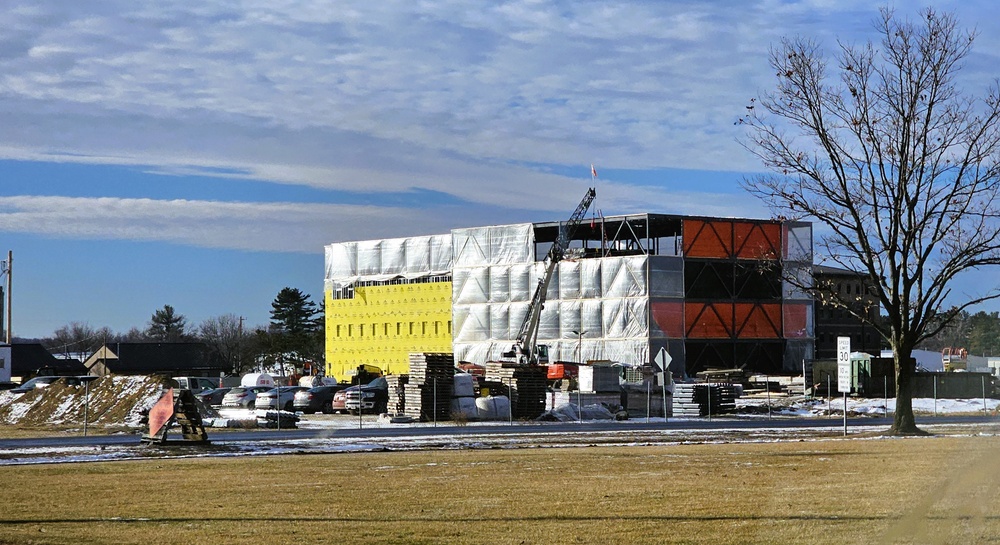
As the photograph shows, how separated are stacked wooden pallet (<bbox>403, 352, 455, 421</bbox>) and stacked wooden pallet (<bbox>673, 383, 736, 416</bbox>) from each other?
37.0ft

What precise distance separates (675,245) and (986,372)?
8429 centimetres

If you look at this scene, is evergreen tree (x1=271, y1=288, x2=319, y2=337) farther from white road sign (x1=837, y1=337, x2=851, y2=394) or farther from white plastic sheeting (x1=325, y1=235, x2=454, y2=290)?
white road sign (x1=837, y1=337, x2=851, y2=394)

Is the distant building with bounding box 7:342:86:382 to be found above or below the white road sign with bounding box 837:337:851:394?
below

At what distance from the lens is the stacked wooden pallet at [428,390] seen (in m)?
45.2

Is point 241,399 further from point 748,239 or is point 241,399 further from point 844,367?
point 748,239

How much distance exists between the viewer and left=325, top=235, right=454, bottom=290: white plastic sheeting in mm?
102562

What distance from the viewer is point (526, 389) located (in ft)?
156

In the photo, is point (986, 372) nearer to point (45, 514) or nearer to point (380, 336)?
point (45, 514)

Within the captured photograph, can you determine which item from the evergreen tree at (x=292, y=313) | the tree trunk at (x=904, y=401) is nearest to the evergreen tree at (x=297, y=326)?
the evergreen tree at (x=292, y=313)

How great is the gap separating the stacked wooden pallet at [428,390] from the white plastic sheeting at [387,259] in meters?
54.6

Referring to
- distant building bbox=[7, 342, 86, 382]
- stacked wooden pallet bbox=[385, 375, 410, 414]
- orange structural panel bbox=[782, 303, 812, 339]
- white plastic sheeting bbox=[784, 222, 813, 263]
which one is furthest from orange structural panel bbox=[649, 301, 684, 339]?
distant building bbox=[7, 342, 86, 382]

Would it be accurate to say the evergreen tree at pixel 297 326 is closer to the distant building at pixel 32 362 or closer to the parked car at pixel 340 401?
the distant building at pixel 32 362

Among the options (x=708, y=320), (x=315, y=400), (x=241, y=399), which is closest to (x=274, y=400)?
(x=315, y=400)

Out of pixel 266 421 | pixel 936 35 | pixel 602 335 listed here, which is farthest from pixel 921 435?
pixel 602 335
